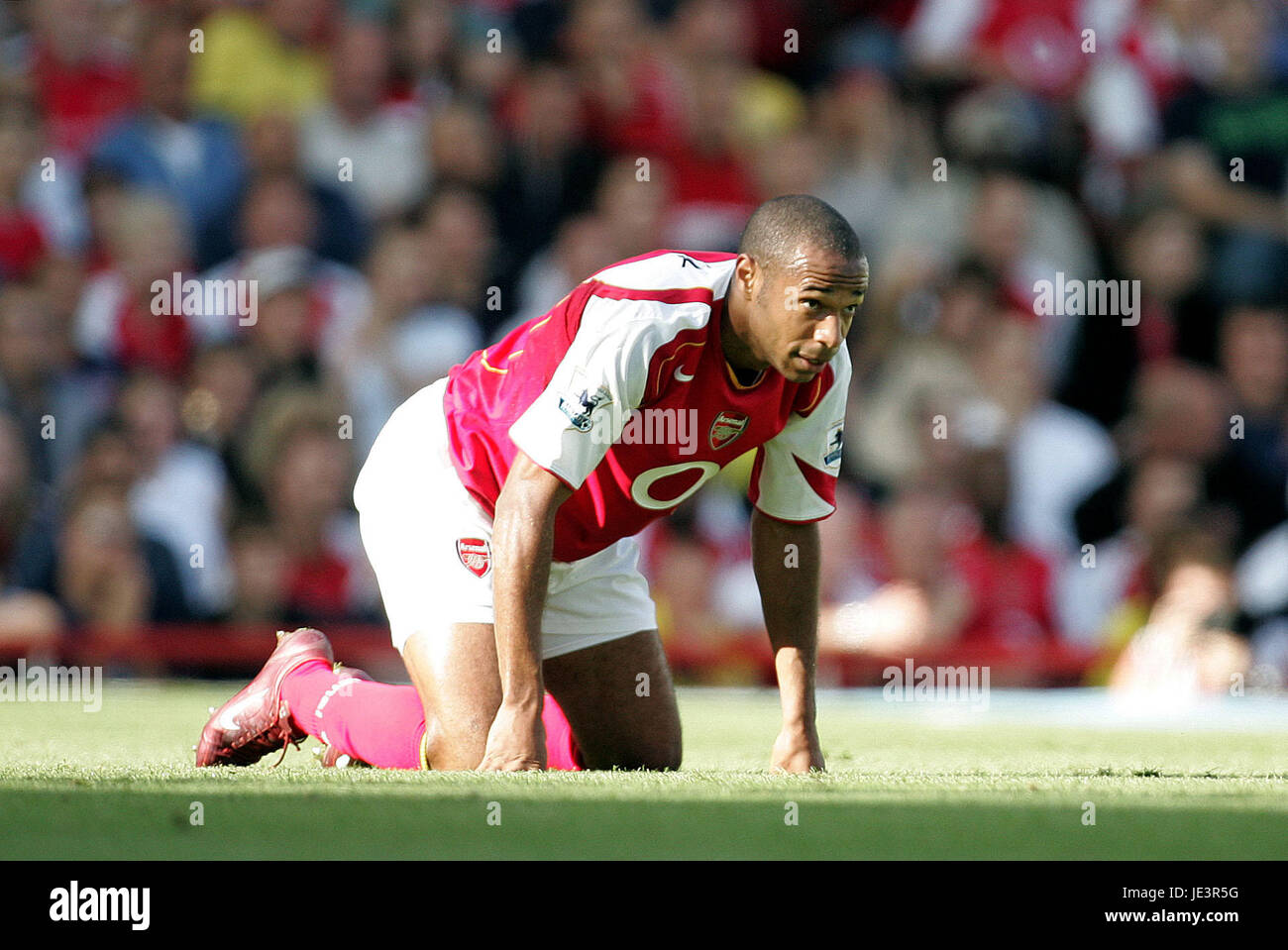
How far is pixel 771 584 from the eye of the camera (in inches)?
199

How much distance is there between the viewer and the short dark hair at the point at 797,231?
4.28m

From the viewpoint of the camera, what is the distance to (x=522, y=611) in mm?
4328

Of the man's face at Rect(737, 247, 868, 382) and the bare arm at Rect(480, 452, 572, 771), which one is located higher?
the man's face at Rect(737, 247, 868, 382)

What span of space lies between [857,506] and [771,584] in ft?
→ 17.0

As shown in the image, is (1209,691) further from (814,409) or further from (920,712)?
(814,409)

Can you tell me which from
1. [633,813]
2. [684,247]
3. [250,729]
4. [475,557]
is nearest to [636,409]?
[475,557]

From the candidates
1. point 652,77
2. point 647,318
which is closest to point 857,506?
point 652,77

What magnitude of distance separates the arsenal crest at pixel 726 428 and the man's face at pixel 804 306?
297mm

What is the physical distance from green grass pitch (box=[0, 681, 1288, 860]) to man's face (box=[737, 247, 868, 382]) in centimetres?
111

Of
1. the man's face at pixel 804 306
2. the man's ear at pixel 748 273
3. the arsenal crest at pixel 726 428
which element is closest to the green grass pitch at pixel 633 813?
the arsenal crest at pixel 726 428

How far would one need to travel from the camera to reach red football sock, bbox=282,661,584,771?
505 centimetres

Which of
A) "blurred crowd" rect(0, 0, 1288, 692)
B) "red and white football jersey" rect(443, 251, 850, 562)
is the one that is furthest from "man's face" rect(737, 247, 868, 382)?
"blurred crowd" rect(0, 0, 1288, 692)

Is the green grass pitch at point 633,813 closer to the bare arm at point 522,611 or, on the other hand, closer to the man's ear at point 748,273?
the bare arm at point 522,611

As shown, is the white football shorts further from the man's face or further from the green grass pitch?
the man's face
